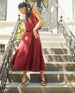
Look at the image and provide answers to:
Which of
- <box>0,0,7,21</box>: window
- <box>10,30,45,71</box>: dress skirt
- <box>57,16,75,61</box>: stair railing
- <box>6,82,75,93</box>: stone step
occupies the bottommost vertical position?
<box>6,82,75,93</box>: stone step

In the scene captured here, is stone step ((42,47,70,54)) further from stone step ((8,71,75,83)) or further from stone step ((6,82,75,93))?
stone step ((6,82,75,93))

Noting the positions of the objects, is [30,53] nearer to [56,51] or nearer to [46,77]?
[46,77]

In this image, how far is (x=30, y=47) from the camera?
3234mm

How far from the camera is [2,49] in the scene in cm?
747

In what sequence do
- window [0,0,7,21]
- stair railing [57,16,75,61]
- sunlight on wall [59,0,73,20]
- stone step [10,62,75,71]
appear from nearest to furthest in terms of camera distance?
stone step [10,62,75,71] → stair railing [57,16,75,61] → sunlight on wall [59,0,73,20] → window [0,0,7,21]

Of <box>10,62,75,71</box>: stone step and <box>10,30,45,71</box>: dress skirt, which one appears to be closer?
<box>10,30,45,71</box>: dress skirt

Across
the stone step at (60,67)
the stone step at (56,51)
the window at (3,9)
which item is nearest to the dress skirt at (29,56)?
the stone step at (60,67)

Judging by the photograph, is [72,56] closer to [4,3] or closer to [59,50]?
[59,50]

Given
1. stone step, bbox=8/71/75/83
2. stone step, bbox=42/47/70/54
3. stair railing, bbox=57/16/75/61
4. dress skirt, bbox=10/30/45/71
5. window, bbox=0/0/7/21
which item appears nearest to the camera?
dress skirt, bbox=10/30/45/71

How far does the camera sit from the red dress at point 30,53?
312 cm

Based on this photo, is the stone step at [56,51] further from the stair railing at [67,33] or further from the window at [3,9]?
the window at [3,9]

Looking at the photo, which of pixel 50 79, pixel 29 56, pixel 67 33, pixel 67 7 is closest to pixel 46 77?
pixel 50 79

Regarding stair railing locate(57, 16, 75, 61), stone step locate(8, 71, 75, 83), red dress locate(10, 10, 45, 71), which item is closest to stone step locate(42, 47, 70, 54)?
stair railing locate(57, 16, 75, 61)

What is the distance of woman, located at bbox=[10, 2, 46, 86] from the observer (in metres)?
3.13
